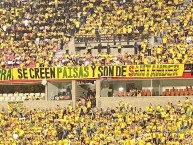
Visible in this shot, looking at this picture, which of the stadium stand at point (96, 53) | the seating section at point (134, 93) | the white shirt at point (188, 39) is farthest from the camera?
the white shirt at point (188, 39)

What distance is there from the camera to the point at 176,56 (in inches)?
1430

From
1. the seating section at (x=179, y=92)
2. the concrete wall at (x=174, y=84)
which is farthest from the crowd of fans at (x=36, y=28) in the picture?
the seating section at (x=179, y=92)

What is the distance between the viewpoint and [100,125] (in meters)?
32.0

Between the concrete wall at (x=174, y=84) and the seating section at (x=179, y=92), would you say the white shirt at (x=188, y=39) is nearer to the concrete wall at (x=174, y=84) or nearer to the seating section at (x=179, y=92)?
the concrete wall at (x=174, y=84)

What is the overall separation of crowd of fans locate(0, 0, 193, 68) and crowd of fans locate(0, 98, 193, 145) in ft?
12.8

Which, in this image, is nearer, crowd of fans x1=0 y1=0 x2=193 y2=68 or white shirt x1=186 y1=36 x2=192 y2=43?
white shirt x1=186 y1=36 x2=192 y2=43

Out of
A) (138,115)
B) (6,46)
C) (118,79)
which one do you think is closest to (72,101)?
(118,79)

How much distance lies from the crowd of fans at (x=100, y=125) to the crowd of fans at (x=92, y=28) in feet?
12.8

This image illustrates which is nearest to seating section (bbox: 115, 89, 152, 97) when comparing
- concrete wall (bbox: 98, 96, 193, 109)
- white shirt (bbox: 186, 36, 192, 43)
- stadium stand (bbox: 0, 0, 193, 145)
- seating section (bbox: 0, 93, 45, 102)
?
stadium stand (bbox: 0, 0, 193, 145)

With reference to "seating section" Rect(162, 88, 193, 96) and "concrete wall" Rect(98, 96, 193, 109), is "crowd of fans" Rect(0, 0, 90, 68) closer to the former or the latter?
"concrete wall" Rect(98, 96, 193, 109)

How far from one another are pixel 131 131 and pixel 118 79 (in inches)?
291

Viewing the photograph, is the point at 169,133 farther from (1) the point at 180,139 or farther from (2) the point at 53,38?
(2) the point at 53,38

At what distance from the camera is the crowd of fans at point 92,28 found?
38.0m

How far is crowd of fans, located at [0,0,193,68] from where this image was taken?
38.0 meters
